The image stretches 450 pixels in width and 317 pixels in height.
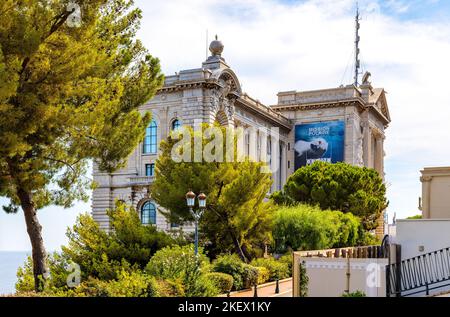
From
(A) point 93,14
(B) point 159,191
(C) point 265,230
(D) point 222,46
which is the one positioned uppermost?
(D) point 222,46

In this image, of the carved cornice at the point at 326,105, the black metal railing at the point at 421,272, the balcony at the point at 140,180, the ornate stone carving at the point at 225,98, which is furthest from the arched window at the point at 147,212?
the black metal railing at the point at 421,272

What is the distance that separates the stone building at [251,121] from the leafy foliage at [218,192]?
397 inches

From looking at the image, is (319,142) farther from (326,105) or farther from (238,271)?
(238,271)

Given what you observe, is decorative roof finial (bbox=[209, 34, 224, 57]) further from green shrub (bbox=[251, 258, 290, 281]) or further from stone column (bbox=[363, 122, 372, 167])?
stone column (bbox=[363, 122, 372, 167])

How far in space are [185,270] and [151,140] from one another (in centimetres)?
3357

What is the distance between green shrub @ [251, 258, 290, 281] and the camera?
29.0 m

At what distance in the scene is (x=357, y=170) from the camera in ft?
166

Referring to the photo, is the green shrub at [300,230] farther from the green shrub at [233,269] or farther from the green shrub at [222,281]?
the green shrub at [222,281]

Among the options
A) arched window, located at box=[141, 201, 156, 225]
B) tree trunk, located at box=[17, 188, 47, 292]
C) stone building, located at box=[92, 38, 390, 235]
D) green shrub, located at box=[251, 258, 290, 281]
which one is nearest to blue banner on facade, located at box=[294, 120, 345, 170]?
stone building, located at box=[92, 38, 390, 235]

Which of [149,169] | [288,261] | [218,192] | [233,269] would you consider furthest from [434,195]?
[149,169]

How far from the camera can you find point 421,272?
1894cm
